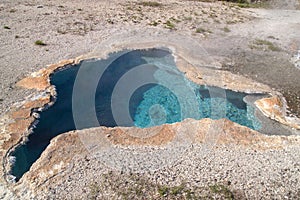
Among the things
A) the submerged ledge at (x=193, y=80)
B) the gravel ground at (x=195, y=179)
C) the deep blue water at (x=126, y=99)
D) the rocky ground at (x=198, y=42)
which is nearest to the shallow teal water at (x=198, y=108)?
the deep blue water at (x=126, y=99)

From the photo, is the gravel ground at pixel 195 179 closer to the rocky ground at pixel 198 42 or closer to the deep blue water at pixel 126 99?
the rocky ground at pixel 198 42

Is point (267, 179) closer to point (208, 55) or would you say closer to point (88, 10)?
point (208, 55)

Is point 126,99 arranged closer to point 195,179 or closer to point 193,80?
point 193,80

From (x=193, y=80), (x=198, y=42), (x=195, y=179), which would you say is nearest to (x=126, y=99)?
(x=193, y=80)

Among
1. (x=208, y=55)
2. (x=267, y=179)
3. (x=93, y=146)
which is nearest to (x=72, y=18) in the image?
(x=208, y=55)

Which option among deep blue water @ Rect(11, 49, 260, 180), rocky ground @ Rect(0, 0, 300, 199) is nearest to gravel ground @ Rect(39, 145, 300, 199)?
rocky ground @ Rect(0, 0, 300, 199)

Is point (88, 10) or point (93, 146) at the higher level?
point (88, 10)
